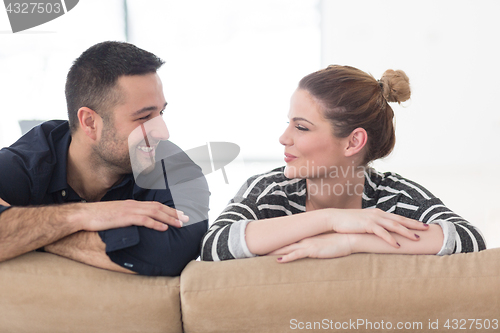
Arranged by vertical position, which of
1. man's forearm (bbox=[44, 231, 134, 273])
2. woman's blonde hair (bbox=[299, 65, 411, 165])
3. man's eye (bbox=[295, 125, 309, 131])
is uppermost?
woman's blonde hair (bbox=[299, 65, 411, 165])

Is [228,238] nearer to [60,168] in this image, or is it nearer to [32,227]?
[32,227]

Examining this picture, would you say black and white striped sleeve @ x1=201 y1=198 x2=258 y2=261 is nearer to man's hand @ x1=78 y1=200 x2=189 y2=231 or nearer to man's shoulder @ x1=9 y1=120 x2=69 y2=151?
man's hand @ x1=78 y1=200 x2=189 y2=231

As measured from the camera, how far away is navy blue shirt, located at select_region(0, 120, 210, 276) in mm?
1153

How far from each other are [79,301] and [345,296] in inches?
25.0

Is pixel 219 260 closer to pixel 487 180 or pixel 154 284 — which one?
pixel 154 284

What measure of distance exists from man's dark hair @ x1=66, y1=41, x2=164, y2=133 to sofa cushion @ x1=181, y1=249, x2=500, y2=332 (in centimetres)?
83

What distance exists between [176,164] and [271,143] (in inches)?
155

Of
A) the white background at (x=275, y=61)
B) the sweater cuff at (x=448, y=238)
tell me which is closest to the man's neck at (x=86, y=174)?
the sweater cuff at (x=448, y=238)

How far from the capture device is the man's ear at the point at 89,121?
1.62 m

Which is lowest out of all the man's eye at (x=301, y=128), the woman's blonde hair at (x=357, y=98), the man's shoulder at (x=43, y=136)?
the man's shoulder at (x=43, y=136)

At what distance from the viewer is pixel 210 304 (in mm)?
1051

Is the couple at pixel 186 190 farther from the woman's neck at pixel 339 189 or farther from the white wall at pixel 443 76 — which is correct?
the white wall at pixel 443 76

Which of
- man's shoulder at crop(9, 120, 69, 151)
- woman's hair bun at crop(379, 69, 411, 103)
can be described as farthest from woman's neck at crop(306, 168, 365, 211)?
man's shoulder at crop(9, 120, 69, 151)

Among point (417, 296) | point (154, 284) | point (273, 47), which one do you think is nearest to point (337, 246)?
point (417, 296)
